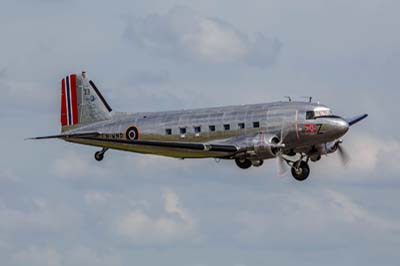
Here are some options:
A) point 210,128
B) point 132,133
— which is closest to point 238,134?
point 210,128

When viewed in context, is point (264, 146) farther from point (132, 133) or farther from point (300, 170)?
point (132, 133)

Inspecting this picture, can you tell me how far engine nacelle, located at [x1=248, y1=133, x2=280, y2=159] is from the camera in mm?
62250

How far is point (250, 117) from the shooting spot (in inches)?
2522

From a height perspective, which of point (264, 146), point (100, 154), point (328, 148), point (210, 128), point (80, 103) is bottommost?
point (264, 146)

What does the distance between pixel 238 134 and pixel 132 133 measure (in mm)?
8134

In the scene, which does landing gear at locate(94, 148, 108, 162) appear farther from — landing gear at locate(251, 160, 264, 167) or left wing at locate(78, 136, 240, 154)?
landing gear at locate(251, 160, 264, 167)

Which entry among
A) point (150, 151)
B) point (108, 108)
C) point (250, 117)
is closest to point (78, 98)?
point (108, 108)

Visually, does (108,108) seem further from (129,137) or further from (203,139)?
(203,139)

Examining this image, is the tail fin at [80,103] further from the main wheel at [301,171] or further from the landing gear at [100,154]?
the main wheel at [301,171]

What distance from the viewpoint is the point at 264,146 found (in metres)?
62.2

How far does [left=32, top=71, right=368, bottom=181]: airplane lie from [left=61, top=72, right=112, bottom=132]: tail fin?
1.80 metres

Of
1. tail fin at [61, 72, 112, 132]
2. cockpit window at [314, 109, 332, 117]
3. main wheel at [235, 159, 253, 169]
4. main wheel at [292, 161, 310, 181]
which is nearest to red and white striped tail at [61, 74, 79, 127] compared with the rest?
tail fin at [61, 72, 112, 132]

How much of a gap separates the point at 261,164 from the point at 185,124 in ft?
16.8

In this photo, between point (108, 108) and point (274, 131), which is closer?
point (274, 131)
